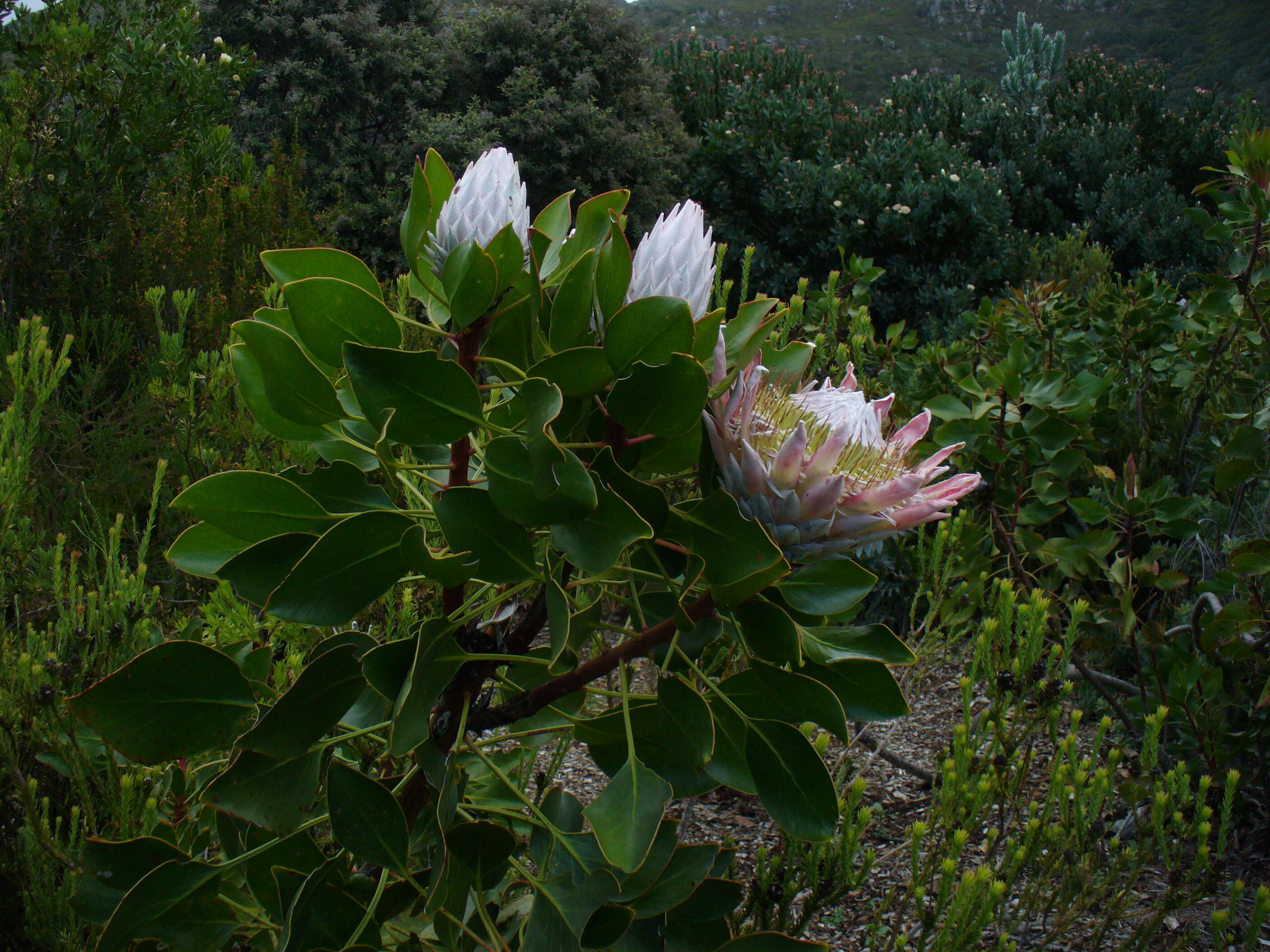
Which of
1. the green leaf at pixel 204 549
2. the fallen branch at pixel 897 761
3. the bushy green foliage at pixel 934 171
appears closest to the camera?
the green leaf at pixel 204 549

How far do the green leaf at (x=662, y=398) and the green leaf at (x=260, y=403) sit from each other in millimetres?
351

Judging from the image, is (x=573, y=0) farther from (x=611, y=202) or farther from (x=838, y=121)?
(x=611, y=202)

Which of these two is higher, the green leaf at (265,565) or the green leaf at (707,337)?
the green leaf at (707,337)

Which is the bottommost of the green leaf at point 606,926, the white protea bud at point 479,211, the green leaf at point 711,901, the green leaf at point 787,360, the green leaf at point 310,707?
the green leaf at point 711,901

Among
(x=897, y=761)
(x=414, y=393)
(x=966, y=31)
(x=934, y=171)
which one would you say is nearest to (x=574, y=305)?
(x=414, y=393)

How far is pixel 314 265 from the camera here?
0.82m

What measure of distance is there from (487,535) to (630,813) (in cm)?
28

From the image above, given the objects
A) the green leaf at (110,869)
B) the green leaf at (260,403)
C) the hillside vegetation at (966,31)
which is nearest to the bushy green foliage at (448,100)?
the green leaf at (260,403)

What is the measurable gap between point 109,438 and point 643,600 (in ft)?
10.8

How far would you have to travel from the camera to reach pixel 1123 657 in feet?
10.3

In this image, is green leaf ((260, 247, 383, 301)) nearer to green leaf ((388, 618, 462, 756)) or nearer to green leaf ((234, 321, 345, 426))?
green leaf ((234, 321, 345, 426))

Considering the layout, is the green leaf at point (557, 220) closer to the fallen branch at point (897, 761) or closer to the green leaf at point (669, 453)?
the green leaf at point (669, 453)

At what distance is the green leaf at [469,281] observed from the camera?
711 millimetres

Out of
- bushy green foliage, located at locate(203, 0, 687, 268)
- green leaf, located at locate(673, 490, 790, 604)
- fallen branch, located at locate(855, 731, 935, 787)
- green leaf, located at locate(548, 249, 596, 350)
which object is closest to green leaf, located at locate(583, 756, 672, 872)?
green leaf, located at locate(673, 490, 790, 604)
